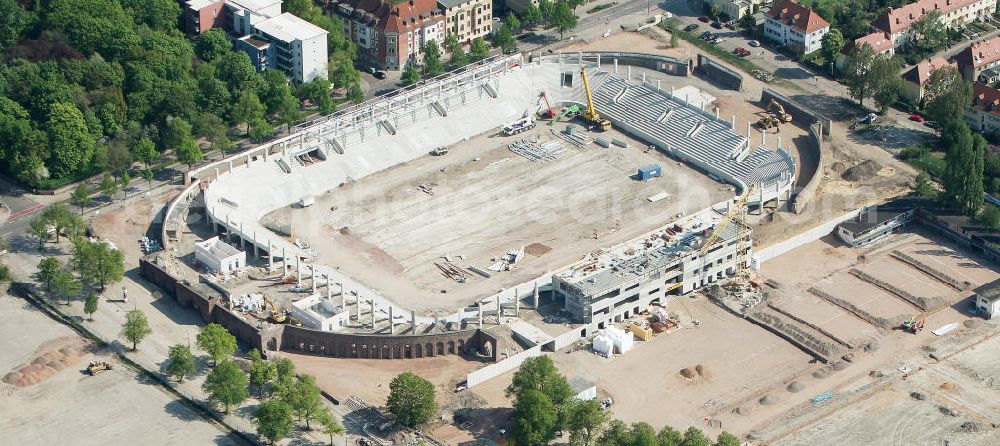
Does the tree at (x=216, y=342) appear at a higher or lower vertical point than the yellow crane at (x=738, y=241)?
lower

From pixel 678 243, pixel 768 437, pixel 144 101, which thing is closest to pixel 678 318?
pixel 678 243

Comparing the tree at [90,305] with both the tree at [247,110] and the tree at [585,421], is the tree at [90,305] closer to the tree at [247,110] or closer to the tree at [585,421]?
the tree at [247,110]

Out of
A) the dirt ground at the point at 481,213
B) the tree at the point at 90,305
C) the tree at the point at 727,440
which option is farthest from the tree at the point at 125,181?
the tree at the point at 727,440

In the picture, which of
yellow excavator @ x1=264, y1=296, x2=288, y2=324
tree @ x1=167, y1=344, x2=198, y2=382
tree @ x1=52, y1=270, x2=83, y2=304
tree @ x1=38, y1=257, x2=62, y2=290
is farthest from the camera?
tree @ x1=38, y1=257, x2=62, y2=290

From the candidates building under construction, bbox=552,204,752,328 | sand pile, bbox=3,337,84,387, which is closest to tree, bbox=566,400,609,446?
building under construction, bbox=552,204,752,328

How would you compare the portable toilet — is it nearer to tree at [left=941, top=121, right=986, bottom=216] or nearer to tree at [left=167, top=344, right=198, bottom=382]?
tree at [left=941, top=121, right=986, bottom=216]

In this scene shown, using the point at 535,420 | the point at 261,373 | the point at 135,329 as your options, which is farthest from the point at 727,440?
the point at 135,329
